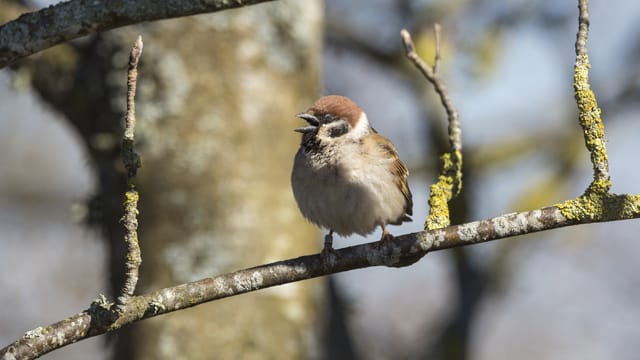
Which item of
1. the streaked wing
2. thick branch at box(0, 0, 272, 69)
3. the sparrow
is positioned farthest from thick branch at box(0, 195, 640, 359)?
the streaked wing

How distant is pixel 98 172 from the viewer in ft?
19.0

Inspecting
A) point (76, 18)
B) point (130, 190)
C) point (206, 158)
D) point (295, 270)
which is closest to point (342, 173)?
point (206, 158)

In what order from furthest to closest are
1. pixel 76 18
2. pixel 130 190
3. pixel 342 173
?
pixel 342 173
pixel 130 190
pixel 76 18

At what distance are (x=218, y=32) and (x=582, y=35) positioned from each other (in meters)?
3.14

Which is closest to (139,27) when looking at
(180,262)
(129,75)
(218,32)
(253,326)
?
(218,32)

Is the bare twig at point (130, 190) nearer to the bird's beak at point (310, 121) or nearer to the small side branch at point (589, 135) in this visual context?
the small side branch at point (589, 135)

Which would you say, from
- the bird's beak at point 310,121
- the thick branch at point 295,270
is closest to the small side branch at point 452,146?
the thick branch at point 295,270

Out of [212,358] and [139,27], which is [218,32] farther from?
[212,358]

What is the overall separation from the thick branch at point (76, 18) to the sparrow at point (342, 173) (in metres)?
1.82

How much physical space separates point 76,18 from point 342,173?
2.02 meters

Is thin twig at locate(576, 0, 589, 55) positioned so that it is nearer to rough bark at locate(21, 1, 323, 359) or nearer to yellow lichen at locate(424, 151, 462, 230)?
yellow lichen at locate(424, 151, 462, 230)

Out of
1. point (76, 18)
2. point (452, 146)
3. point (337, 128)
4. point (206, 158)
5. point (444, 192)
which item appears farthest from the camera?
point (206, 158)

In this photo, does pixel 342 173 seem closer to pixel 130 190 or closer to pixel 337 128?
pixel 337 128

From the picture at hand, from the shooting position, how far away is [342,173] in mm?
4488
